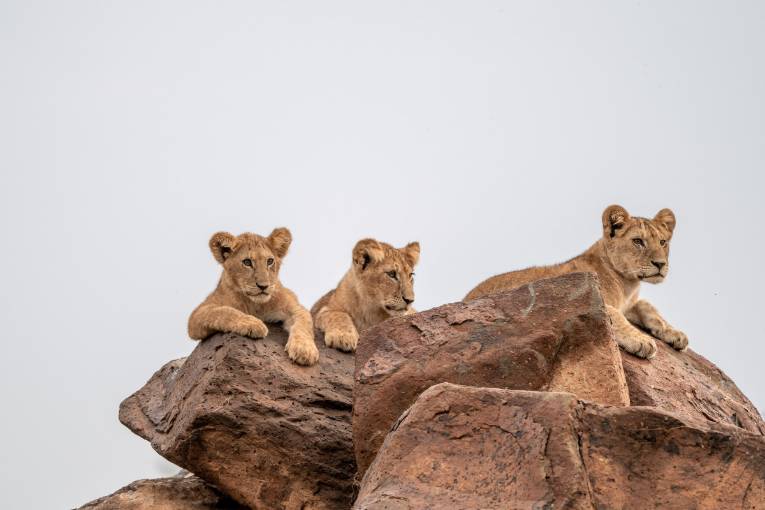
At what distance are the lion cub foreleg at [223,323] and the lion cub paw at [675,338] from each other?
4657 mm

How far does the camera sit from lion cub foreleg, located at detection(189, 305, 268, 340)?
1094cm

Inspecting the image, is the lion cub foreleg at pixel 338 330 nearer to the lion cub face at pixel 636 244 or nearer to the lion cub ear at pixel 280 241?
the lion cub ear at pixel 280 241

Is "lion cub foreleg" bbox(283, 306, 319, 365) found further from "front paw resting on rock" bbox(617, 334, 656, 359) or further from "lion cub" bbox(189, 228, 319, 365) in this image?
"front paw resting on rock" bbox(617, 334, 656, 359)

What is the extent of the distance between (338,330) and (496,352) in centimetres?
292

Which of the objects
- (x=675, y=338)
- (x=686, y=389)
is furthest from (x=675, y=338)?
(x=686, y=389)

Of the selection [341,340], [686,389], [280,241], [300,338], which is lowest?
[686,389]

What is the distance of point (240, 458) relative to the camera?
10.3 m

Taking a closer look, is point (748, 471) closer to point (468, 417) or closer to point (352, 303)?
point (468, 417)

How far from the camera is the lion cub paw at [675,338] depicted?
12.0 meters

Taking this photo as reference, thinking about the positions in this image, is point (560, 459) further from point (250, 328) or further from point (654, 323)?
point (654, 323)

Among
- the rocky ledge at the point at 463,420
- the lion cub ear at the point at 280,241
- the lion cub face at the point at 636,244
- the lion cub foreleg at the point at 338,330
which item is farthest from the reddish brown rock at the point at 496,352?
the lion cub ear at the point at 280,241

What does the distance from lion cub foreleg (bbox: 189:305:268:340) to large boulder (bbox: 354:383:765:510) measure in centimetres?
368

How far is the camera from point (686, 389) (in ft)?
34.6

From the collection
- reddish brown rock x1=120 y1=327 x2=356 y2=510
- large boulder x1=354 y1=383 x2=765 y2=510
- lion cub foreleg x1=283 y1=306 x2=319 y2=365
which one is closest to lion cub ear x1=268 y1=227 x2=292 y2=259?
lion cub foreleg x1=283 y1=306 x2=319 y2=365
